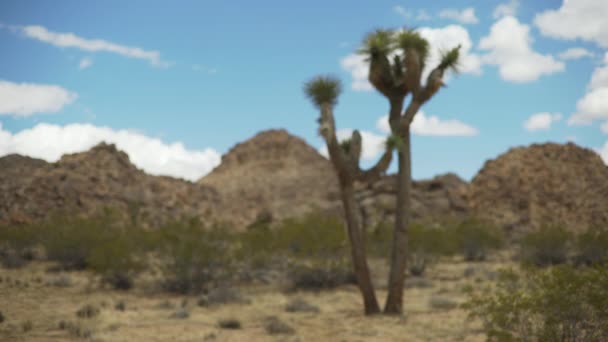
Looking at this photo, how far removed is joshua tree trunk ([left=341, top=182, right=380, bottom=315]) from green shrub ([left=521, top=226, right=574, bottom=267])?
1639 centimetres

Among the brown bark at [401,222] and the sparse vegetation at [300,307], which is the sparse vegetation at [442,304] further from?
the sparse vegetation at [300,307]

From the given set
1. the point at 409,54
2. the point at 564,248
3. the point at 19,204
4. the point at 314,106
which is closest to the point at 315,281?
the point at 314,106

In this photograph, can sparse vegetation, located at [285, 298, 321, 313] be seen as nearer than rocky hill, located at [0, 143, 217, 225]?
Yes

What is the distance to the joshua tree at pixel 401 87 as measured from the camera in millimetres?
14398

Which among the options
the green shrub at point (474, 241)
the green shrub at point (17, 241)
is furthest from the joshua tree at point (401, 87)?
the green shrub at point (474, 241)

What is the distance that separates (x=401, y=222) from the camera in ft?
47.5

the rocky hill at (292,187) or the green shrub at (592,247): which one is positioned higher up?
the rocky hill at (292,187)

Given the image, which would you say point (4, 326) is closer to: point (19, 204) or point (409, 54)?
point (409, 54)

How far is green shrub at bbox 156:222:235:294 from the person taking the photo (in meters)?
20.3

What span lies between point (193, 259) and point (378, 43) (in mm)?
10196

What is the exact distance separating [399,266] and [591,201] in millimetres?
39714

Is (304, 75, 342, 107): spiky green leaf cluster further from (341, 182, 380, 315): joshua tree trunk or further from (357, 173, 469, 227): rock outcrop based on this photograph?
(357, 173, 469, 227): rock outcrop

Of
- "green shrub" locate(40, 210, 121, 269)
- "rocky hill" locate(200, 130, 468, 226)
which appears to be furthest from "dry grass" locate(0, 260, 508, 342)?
"rocky hill" locate(200, 130, 468, 226)

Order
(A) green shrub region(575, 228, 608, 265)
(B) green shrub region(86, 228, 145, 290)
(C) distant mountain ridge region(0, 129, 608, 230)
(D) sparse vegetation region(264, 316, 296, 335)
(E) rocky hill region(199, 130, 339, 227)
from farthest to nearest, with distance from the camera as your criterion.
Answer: (E) rocky hill region(199, 130, 339, 227)
(C) distant mountain ridge region(0, 129, 608, 230)
(A) green shrub region(575, 228, 608, 265)
(B) green shrub region(86, 228, 145, 290)
(D) sparse vegetation region(264, 316, 296, 335)
